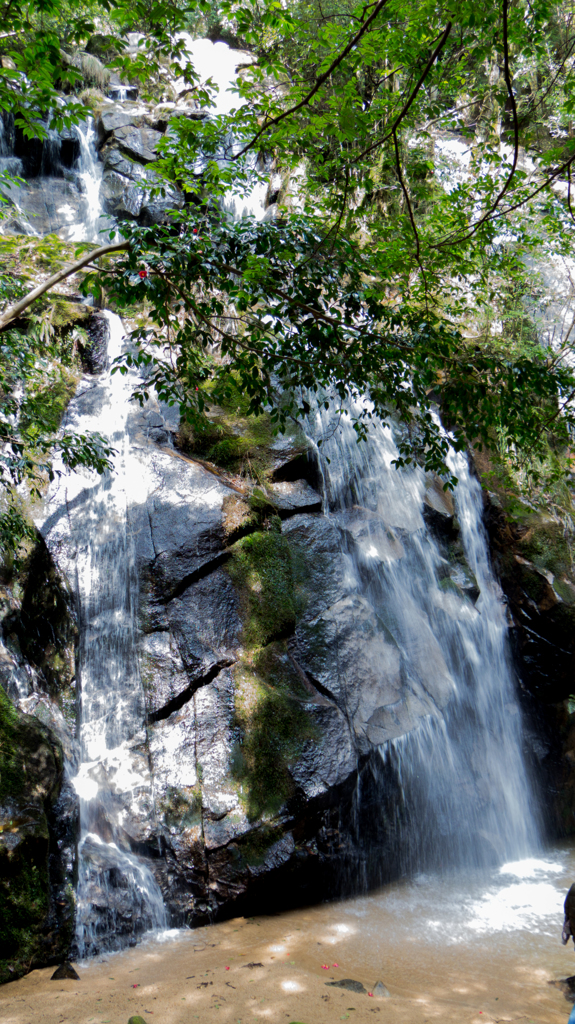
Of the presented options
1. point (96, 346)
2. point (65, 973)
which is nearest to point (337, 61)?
point (65, 973)

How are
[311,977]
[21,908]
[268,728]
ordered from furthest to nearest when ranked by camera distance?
[268,728] → [21,908] → [311,977]

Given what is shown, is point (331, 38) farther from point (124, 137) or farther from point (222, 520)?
point (124, 137)

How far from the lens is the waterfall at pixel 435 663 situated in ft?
23.3

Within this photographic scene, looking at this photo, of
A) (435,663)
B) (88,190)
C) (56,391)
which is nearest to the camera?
(435,663)

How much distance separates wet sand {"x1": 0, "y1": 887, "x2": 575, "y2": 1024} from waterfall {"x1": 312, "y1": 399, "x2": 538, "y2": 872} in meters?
1.51

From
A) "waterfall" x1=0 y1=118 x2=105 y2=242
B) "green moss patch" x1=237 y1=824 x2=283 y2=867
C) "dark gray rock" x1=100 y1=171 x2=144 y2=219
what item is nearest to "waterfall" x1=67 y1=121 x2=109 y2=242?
"waterfall" x1=0 y1=118 x2=105 y2=242

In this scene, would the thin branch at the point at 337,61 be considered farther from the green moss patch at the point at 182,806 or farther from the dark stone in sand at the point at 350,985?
the green moss patch at the point at 182,806

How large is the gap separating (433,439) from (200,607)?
→ 340cm

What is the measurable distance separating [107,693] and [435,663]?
4141mm

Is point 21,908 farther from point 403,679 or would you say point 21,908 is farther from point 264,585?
point 403,679

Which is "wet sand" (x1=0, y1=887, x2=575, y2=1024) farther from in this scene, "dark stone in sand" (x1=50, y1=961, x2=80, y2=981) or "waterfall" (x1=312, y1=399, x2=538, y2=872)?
"waterfall" (x1=312, y1=399, x2=538, y2=872)

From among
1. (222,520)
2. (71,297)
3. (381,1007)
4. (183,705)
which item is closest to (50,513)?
(222,520)

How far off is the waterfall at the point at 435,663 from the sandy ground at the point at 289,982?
6.04 feet

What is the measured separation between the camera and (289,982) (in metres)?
4.11
